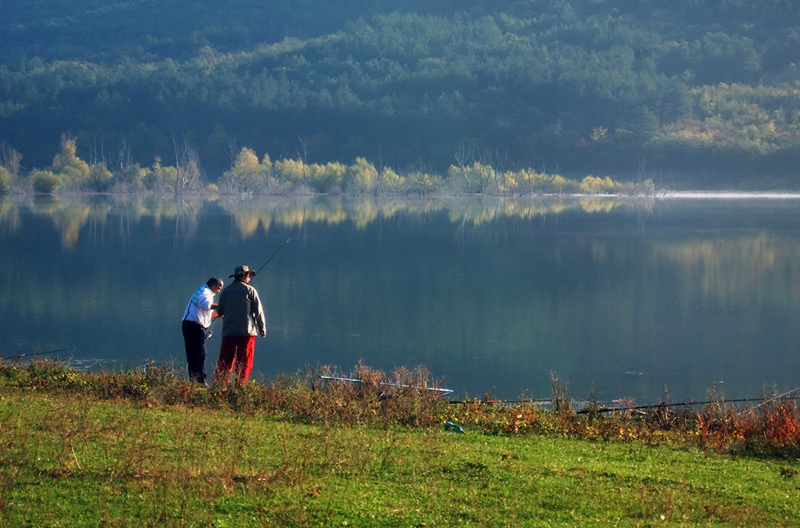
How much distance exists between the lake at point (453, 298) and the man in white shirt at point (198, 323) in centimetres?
283

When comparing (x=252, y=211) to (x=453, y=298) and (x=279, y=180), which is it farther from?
(x=453, y=298)

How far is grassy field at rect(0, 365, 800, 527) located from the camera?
19.0 feet

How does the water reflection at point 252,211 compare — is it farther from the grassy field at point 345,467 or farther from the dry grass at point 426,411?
the grassy field at point 345,467

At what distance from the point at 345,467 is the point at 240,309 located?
414 centimetres

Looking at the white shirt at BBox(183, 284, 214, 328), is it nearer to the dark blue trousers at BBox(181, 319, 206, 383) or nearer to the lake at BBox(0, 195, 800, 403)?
the dark blue trousers at BBox(181, 319, 206, 383)

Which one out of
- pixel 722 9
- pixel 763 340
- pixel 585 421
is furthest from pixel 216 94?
pixel 585 421

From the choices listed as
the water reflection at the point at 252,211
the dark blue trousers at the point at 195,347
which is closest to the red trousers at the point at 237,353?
the dark blue trousers at the point at 195,347

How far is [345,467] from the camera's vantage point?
673 cm

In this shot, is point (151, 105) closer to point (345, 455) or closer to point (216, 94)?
point (216, 94)

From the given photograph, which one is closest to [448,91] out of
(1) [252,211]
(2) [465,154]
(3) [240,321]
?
(2) [465,154]

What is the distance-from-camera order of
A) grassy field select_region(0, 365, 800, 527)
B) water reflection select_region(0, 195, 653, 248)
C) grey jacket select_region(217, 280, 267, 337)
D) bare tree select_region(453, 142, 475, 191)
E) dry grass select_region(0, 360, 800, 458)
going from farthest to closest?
bare tree select_region(453, 142, 475, 191) → water reflection select_region(0, 195, 653, 248) → grey jacket select_region(217, 280, 267, 337) → dry grass select_region(0, 360, 800, 458) → grassy field select_region(0, 365, 800, 527)

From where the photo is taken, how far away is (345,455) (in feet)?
23.0

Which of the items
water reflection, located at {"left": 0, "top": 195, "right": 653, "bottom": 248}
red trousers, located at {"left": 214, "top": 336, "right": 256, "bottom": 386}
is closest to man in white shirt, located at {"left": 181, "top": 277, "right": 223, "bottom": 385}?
red trousers, located at {"left": 214, "top": 336, "right": 256, "bottom": 386}

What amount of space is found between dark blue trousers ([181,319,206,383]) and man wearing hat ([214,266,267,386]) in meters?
0.25
